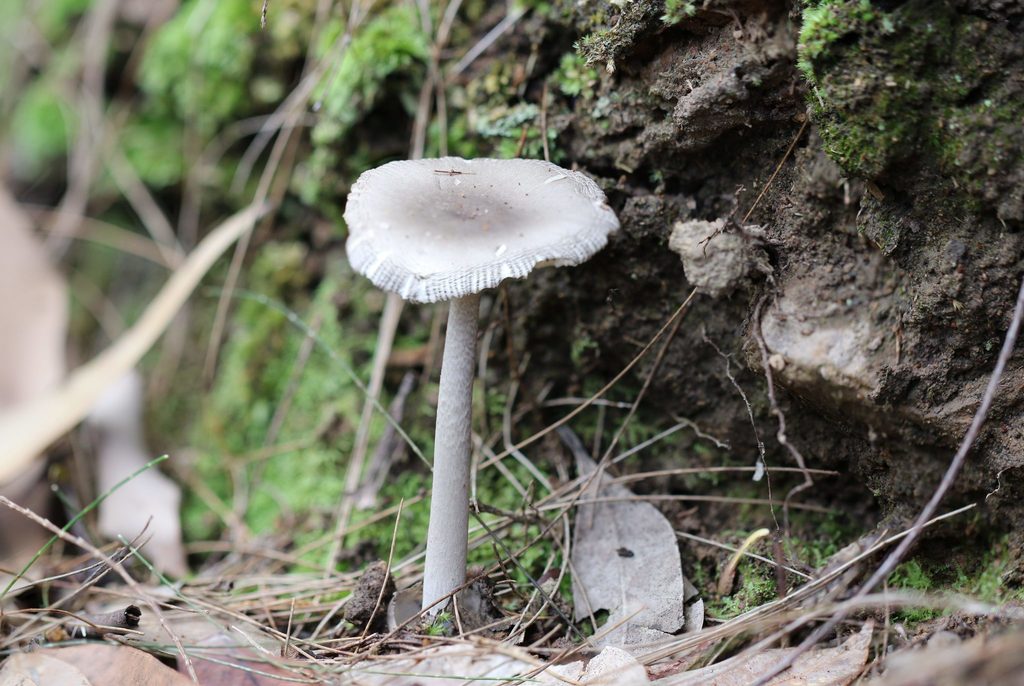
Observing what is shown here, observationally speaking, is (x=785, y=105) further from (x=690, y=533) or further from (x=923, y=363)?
(x=690, y=533)

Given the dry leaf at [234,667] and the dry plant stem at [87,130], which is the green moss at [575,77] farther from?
the dry plant stem at [87,130]

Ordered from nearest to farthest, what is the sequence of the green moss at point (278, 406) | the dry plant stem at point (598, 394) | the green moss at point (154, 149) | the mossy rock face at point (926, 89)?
the mossy rock face at point (926, 89) → the dry plant stem at point (598, 394) → the green moss at point (278, 406) → the green moss at point (154, 149)

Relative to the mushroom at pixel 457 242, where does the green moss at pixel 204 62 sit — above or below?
above

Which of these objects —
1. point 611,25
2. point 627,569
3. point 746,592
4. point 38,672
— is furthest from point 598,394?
point 38,672

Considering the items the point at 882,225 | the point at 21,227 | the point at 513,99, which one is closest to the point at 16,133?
the point at 21,227

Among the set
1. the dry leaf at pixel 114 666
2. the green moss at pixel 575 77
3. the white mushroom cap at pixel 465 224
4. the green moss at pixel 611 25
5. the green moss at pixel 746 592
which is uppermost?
the green moss at pixel 611 25

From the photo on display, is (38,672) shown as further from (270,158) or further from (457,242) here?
(270,158)

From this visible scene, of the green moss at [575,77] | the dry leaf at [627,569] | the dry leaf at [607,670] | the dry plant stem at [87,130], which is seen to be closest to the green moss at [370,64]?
the green moss at [575,77]
